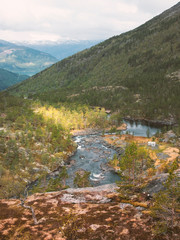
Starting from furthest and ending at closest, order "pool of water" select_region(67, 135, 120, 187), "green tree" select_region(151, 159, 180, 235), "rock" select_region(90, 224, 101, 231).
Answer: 1. "pool of water" select_region(67, 135, 120, 187)
2. "rock" select_region(90, 224, 101, 231)
3. "green tree" select_region(151, 159, 180, 235)

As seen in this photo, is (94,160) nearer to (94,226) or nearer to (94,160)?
(94,160)

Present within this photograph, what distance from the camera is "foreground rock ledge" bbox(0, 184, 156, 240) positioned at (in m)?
24.8

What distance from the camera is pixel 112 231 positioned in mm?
24969

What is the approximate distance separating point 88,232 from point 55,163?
90844 millimetres

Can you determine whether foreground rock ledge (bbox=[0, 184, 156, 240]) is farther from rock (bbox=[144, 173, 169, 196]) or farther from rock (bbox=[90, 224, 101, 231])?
rock (bbox=[144, 173, 169, 196])

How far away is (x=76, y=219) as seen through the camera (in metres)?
28.7

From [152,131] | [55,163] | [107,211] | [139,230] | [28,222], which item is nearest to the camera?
[139,230]

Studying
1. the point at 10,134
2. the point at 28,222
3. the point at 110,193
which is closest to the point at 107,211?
the point at 110,193

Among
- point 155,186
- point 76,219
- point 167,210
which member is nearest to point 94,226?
point 76,219

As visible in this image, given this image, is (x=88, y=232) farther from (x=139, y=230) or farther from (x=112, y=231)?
(x=139, y=230)

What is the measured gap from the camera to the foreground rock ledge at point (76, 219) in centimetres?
2480

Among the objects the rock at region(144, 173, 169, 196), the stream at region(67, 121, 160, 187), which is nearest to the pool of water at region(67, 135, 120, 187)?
the stream at region(67, 121, 160, 187)

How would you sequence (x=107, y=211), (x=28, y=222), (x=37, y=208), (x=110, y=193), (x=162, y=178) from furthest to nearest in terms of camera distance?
(x=110, y=193) → (x=162, y=178) → (x=37, y=208) → (x=107, y=211) → (x=28, y=222)

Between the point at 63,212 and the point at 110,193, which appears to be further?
the point at 110,193
